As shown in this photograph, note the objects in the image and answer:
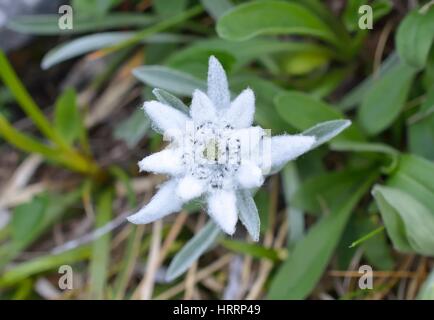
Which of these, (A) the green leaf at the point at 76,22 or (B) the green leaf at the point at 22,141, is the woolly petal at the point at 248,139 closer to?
(B) the green leaf at the point at 22,141

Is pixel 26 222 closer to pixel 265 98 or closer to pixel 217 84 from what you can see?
pixel 265 98

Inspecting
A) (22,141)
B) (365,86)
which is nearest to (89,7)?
(22,141)

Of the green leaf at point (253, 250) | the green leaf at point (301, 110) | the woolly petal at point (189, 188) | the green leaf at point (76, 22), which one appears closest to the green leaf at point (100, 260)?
the green leaf at point (253, 250)

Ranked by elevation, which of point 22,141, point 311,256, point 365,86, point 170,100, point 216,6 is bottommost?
point 311,256

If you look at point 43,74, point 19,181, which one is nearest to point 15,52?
point 43,74

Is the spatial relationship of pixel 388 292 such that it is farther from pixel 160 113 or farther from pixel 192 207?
pixel 160 113
